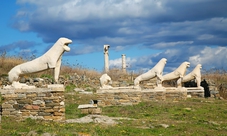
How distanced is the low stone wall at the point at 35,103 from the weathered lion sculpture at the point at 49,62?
66 centimetres

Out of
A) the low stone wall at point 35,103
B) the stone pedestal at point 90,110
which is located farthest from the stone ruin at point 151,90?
the low stone wall at point 35,103

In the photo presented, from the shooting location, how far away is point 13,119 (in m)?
13.6

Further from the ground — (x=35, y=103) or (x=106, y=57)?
(x=106, y=57)

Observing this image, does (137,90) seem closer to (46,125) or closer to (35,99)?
(35,99)

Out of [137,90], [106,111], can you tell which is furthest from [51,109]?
[137,90]

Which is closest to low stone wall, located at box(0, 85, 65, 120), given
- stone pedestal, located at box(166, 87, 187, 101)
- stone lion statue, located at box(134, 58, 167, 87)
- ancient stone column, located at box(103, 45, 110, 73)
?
stone lion statue, located at box(134, 58, 167, 87)

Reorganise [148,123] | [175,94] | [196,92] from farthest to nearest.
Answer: [196,92] → [175,94] → [148,123]

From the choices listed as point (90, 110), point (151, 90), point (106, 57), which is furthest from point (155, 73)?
A: point (106, 57)

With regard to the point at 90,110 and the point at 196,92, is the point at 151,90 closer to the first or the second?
the point at 196,92

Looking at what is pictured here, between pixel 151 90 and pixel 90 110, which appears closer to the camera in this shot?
pixel 90 110

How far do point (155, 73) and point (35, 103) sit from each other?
11.7 m

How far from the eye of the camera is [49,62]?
46.6 ft

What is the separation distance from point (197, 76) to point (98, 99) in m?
9.89

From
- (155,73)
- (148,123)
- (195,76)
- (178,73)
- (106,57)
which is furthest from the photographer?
(106,57)
